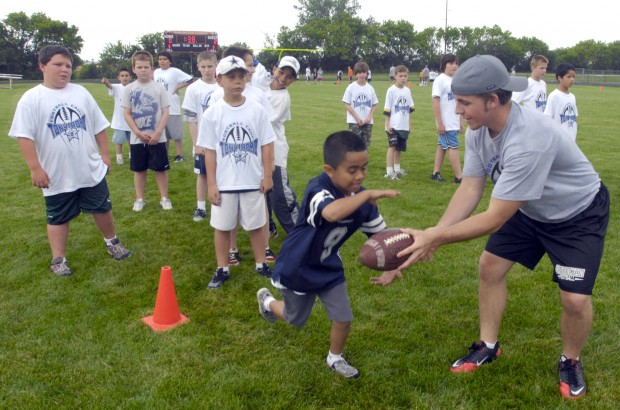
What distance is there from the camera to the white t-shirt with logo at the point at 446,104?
8780 millimetres

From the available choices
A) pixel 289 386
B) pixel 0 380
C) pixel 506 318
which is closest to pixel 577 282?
pixel 506 318

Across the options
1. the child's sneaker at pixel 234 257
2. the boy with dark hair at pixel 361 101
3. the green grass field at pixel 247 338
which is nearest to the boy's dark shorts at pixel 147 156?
the green grass field at pixel 247 338

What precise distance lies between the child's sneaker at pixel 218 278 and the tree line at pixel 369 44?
69462 mm

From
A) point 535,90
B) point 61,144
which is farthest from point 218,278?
point 535,90

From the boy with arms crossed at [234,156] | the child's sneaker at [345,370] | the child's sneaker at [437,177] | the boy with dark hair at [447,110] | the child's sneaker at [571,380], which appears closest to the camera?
the child's sneaker at [571,380]

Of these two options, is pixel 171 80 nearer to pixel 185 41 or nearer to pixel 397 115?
pixel 397 115

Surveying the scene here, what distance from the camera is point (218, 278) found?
503cm

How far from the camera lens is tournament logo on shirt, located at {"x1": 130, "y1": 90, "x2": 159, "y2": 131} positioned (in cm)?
726

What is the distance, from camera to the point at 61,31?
73250 millimetres

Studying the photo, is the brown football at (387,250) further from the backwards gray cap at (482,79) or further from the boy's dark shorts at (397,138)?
the boy's dark shorts at (397,138)

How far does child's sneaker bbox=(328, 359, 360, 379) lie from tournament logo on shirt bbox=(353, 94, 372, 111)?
22.6 ft

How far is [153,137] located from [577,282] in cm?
565

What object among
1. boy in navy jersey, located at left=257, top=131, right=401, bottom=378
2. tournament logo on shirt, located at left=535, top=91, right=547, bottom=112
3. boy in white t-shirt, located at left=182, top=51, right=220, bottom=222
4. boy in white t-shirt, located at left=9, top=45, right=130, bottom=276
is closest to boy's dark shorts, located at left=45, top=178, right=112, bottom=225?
boy in white t-shirt, located at left=9, top=45, right=130, bottom=276

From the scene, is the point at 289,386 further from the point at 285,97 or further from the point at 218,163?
the point at 285,97
